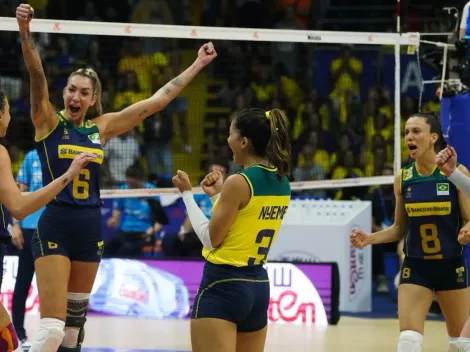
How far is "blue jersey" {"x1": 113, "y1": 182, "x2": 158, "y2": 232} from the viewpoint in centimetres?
1316

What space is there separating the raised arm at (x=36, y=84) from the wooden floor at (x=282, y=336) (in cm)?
301

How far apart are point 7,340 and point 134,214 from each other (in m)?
7.93

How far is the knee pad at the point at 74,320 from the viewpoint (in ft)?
22.2

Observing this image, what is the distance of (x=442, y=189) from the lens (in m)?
7.09

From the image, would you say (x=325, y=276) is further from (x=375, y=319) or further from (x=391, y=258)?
(x=391, y=258)

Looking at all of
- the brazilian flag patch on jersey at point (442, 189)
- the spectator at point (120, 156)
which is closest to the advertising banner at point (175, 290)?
the spectator at point (120, 156)

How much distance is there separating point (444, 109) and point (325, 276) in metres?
2.29

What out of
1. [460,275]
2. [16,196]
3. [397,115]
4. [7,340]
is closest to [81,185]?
[16,196]

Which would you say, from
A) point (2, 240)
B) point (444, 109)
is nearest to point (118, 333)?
point (444, 109)

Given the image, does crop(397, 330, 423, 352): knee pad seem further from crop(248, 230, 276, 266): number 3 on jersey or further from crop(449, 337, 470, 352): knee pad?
crop(248, 230, 276, 266): number 3 on jersey

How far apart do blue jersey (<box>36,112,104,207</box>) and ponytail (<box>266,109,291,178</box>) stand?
1.87 m

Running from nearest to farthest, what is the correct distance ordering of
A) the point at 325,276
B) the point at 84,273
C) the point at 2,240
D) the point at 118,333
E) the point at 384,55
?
1. the point at 2,240
2. the point at 84,273
3. the point at 118,333
4. the point at 325,276
5. the point at 384,55

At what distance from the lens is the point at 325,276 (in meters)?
11.2

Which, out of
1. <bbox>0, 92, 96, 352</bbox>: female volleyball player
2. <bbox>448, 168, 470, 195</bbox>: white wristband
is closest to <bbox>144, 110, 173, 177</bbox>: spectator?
<bbox>448, 168, 470, 195</bbox>: white wristband
